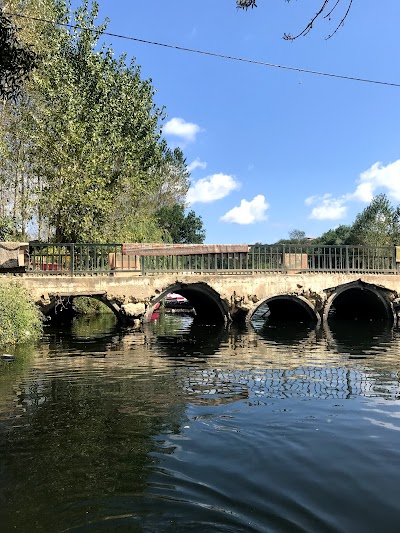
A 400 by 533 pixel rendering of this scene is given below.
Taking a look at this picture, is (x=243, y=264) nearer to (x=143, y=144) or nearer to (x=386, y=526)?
(x=143, y=144)

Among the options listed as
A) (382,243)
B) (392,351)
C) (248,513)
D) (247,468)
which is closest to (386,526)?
(248,513)

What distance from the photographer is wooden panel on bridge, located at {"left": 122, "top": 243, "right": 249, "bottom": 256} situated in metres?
18.2

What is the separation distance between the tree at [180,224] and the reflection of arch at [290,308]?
2264 cm

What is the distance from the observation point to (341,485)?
4.29 meters

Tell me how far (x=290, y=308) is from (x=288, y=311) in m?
0.56

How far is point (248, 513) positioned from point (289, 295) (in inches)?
692

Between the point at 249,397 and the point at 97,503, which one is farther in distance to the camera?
the point at 249,397

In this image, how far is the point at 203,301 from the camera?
24.0 metres

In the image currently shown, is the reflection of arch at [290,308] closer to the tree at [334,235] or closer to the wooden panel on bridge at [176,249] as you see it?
the wooden panel on bridge at [176,249]

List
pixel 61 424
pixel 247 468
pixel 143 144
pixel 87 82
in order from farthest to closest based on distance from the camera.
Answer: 1. pixel 143 144
2. pixel 87 82
3. pixel 61 424
4. pixel 247 468

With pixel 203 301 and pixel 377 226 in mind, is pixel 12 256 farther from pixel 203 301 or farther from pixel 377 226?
pixel 377 226

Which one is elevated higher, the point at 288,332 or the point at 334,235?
the point at 334,235

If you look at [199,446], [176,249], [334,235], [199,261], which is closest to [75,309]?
Result: [176,249]

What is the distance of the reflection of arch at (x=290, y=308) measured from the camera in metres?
20.9
